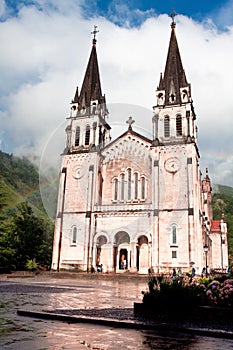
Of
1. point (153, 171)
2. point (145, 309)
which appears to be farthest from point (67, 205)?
point (145, 309)

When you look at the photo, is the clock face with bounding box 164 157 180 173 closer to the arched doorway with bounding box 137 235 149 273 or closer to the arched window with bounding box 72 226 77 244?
the arched doorway with bounding box 137 235 149 273

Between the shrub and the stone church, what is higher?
the stone church

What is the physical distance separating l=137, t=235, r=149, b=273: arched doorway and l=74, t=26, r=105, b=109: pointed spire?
62.9ft

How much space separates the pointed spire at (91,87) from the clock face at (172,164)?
1338 centimetres

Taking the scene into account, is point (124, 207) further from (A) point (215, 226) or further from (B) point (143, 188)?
(A) point (215, 226)

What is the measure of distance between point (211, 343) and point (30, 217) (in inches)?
1505

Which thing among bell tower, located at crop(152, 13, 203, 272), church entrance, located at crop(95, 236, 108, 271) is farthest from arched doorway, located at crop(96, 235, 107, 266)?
bell tower, located at crop(152, 13, 203, 272)

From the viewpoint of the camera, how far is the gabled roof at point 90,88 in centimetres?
4438

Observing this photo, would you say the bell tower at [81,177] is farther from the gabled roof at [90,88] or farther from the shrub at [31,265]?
the shrub at [31,265]

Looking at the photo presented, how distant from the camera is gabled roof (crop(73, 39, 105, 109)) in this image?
44.4 metres

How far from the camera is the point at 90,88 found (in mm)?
45062

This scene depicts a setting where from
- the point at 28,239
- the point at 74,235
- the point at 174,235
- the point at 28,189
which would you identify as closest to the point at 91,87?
the point at 74,235

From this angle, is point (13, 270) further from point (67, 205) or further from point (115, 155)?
point (115, 155)

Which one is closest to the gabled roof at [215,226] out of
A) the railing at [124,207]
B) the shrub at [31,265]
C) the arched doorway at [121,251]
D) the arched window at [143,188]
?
the arched window at [143,188]
